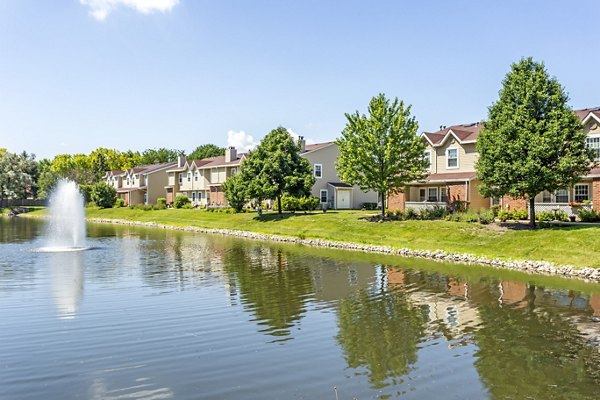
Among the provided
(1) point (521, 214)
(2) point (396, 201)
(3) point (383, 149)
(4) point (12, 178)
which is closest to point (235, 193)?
(2) point (396, 201)

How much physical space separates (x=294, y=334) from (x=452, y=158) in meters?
37.4

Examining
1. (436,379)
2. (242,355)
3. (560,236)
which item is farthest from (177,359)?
(560,236)

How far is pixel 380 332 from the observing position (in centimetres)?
1512

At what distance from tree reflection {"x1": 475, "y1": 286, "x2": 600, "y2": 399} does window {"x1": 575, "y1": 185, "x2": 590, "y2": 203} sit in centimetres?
2460

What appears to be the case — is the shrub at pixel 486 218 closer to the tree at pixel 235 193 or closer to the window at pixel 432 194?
the window at pixel 432 194

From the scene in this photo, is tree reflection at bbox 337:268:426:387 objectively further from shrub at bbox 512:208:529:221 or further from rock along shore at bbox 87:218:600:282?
shrub at bbox 512:208:529:221

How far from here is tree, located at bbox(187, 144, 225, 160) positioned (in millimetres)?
144125

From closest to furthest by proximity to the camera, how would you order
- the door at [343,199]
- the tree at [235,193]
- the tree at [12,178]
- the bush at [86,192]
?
the tree at [235,193]
the door at [343,199]
the bush at [86,192]
the tree at [12,178]

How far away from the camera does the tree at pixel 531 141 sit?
1284 inches

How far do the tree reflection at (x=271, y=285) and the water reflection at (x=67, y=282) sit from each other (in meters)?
6.35

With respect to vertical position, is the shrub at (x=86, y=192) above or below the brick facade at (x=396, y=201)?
above

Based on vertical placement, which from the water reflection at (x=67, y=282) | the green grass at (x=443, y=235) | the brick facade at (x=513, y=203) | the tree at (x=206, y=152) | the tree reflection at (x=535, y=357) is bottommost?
the tree reflection at (x=535, y=357)

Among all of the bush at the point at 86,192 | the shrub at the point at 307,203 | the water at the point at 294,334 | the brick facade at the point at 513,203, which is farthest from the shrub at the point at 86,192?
the brick facade at the point at 513,203

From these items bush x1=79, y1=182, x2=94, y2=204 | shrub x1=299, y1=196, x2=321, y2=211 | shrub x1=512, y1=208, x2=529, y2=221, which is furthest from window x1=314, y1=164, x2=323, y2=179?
bush x1=79, y1=182, x2=94, y2=204
